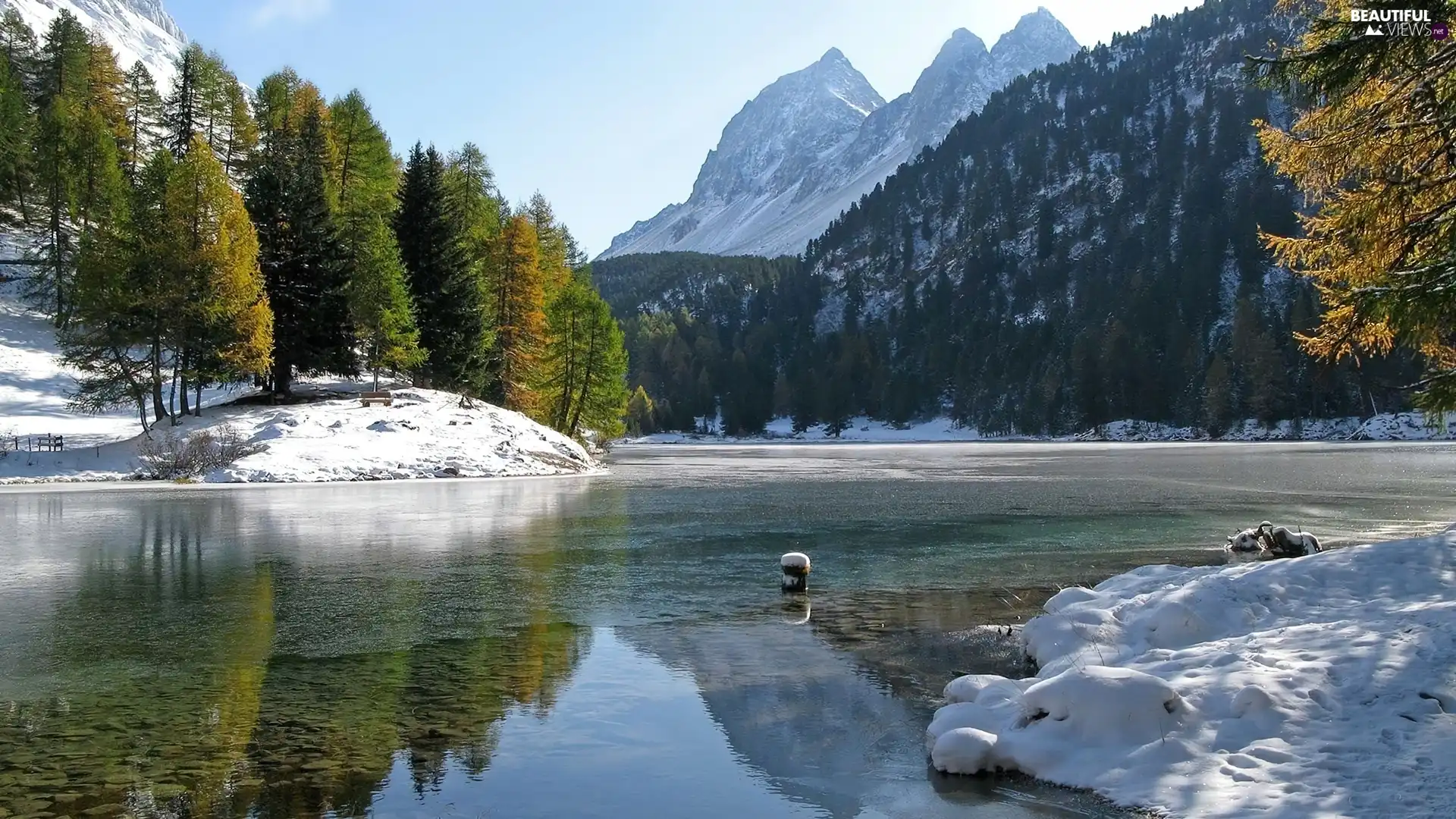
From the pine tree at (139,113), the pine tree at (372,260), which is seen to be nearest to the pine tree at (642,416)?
the pine tree at (139,113)

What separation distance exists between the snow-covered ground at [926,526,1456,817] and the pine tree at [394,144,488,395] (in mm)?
47639

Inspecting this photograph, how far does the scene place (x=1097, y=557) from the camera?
19734 mm

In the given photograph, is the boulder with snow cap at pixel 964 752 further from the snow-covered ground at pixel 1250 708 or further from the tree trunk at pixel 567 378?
the tree trunk at pixel 567 378

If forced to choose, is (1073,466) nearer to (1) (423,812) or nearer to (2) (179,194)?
(2) (179,194)

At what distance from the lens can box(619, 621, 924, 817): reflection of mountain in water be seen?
25.0ft

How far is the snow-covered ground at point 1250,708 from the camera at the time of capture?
6.50m

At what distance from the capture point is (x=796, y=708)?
371 inches

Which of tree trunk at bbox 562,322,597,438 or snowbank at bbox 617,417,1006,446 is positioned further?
snowbank at bbox 617,417,1006,446

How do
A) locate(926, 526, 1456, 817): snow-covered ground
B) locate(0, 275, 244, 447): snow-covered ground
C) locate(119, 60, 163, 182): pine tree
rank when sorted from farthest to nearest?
locate(119, 60, 163, 182): pine tree, locate(0, 275, 244, 447): snow-covered ground, locate(926, 526, 1456, 817): snow-covered ground

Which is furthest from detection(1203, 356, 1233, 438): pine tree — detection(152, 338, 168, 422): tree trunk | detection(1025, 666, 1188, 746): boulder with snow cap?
detection(1025, 666, 1188, 746): boulder with snow cap

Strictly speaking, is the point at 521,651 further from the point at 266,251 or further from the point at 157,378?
the point at 266,251

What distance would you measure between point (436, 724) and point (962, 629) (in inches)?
290

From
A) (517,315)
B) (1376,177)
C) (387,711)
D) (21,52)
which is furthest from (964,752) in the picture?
(21,52)

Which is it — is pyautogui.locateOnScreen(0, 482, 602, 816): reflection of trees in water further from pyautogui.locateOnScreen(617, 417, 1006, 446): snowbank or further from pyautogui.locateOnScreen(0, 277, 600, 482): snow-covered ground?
pyautogui.locateOnScreen(617, 417, 1006, 446): snowbank
